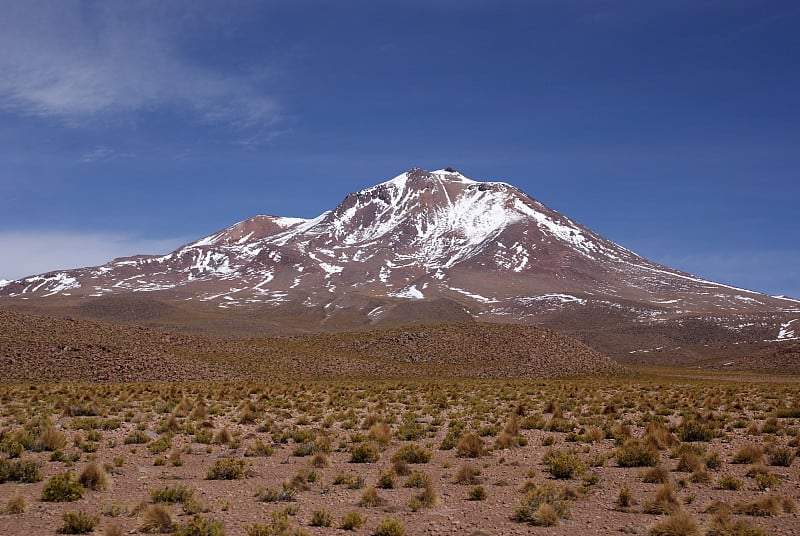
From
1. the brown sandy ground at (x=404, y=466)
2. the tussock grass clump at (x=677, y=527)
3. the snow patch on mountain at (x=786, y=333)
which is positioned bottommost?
the brown sandy ground at (x=404, y=466)

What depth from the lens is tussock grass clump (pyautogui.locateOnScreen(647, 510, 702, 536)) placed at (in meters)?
10.1

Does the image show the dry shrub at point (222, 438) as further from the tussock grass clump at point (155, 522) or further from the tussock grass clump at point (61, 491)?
the tussock grass clump at point (155, 522)

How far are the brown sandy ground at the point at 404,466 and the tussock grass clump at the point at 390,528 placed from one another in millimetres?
339

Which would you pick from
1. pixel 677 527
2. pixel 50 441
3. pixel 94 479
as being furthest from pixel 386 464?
pixel 50 441

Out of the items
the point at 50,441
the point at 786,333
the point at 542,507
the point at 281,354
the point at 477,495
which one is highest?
the point at 786,333

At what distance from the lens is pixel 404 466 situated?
15.1 m

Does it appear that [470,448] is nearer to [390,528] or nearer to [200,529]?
[390,528]

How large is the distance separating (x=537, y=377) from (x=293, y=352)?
22.4 meters

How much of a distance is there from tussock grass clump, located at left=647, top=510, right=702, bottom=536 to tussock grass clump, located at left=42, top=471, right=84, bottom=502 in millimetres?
10006

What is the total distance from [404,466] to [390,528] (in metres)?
4.55

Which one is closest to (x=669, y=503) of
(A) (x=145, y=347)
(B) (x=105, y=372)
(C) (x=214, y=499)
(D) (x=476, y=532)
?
(D) (x=476, y=532)

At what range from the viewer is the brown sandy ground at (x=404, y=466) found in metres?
11.4

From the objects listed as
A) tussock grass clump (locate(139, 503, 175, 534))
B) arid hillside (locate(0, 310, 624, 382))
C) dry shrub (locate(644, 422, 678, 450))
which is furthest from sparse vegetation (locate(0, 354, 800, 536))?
arid hillside (locate(0, 310, 624, 382))

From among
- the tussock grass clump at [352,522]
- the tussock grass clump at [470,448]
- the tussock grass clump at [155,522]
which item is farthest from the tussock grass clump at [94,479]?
the tussock grass clump at [470,448]
